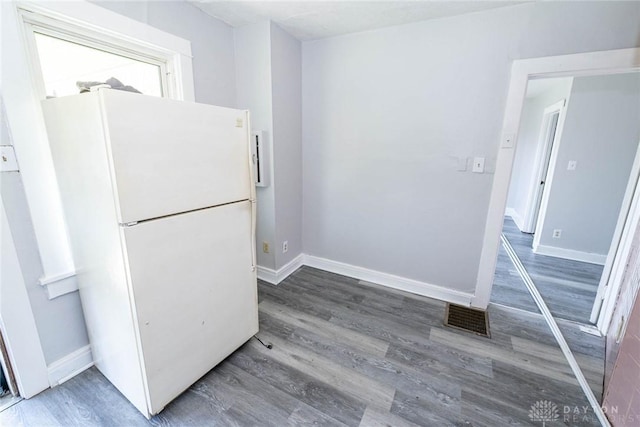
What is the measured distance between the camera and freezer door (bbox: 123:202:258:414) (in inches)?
48.6

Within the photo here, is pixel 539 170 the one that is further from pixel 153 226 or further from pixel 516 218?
pixel 153 226

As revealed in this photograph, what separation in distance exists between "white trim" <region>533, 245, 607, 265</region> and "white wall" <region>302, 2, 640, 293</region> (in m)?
2.01

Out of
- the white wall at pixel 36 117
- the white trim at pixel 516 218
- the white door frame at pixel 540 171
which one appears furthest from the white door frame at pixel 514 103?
the white trim at pixel 516 218

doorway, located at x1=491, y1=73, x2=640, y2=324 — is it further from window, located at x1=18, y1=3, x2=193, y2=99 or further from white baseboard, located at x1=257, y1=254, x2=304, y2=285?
window, located at x1=18, y1=3, x2=193, y2=99

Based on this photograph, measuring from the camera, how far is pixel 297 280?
2809 mm

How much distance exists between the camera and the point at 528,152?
5.14 m

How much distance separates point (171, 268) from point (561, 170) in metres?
4.27

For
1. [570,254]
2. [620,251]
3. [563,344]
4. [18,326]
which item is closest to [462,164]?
[620,251]

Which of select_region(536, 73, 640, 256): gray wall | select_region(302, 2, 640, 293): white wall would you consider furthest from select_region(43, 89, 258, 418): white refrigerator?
select_region(536, 73, 640, 256): gray wall

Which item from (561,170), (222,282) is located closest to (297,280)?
(222,282)

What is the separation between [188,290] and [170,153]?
0.70 meters

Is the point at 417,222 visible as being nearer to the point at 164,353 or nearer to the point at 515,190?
the point at 164,353

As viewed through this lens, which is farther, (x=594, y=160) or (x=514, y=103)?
Result: (x=594, y=160)

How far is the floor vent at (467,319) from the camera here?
209 centimetres
